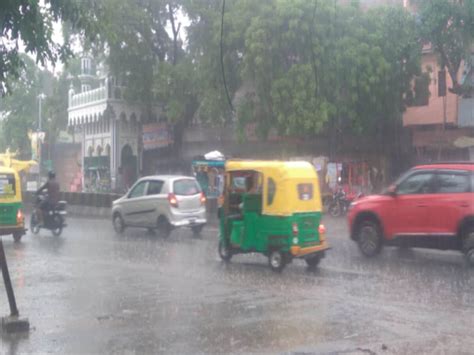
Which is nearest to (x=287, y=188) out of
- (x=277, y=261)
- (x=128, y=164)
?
(x=277, y=261)

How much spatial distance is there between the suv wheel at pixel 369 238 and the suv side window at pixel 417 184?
102 centimetres

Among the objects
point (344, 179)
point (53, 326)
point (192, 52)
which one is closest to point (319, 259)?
point (53, 326)

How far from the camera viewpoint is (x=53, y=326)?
29.1ft

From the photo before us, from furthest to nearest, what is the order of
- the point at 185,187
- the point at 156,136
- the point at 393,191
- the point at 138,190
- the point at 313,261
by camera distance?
the point at 156,136 → the point at 138,190 → the point at 185,187 → the point at 393,191 → the point at 313,261

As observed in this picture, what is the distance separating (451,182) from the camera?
549 inches

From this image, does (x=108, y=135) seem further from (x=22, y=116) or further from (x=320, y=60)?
(x=320, y=60)

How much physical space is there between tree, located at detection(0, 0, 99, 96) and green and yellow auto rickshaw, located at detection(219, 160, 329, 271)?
5.38 metres

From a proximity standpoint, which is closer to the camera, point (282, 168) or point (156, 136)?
point (282, 168)

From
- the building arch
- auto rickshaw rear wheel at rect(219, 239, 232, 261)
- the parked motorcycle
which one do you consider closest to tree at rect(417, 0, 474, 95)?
the parked motorcycle

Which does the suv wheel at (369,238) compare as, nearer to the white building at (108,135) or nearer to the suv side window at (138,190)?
the suv side window at (138,190)

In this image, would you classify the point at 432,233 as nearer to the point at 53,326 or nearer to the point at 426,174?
the point at 426,174

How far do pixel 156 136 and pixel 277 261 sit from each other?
3100 cm

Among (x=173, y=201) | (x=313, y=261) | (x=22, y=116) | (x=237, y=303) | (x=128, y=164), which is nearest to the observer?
(x=237, y=303)

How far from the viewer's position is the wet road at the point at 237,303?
791 centimetres
